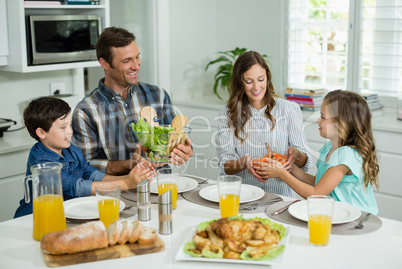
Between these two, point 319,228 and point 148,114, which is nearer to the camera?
point 319,228

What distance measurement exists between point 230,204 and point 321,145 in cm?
196

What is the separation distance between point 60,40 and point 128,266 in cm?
228

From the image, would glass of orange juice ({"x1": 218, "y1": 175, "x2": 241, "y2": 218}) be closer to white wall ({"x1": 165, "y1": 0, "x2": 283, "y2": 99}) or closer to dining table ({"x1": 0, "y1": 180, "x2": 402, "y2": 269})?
dining table ({"x1": 0, "y1": 180, "x2": 402, "y2": 269})

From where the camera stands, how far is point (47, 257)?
61.2 inches

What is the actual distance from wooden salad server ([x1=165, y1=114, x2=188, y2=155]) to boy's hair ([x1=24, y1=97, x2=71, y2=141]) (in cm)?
42

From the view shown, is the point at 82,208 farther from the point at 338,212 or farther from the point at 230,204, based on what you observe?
the point at 338,212

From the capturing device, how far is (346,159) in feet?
6.86

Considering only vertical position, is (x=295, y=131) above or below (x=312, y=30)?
below

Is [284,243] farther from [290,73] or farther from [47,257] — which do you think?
[290,73]

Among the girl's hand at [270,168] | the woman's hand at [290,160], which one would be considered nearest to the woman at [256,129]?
the woman's hand at [290,160]

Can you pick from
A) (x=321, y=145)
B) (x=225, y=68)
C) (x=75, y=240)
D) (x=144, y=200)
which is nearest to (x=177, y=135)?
(x=144, y=200)

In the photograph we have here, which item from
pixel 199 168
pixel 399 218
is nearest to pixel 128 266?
pixel 399 218

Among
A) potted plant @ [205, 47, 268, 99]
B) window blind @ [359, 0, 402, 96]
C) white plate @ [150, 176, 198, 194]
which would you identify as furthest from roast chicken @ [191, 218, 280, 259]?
potted plant @ [205, 47, 268, 99]

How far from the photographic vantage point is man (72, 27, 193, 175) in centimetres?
258
